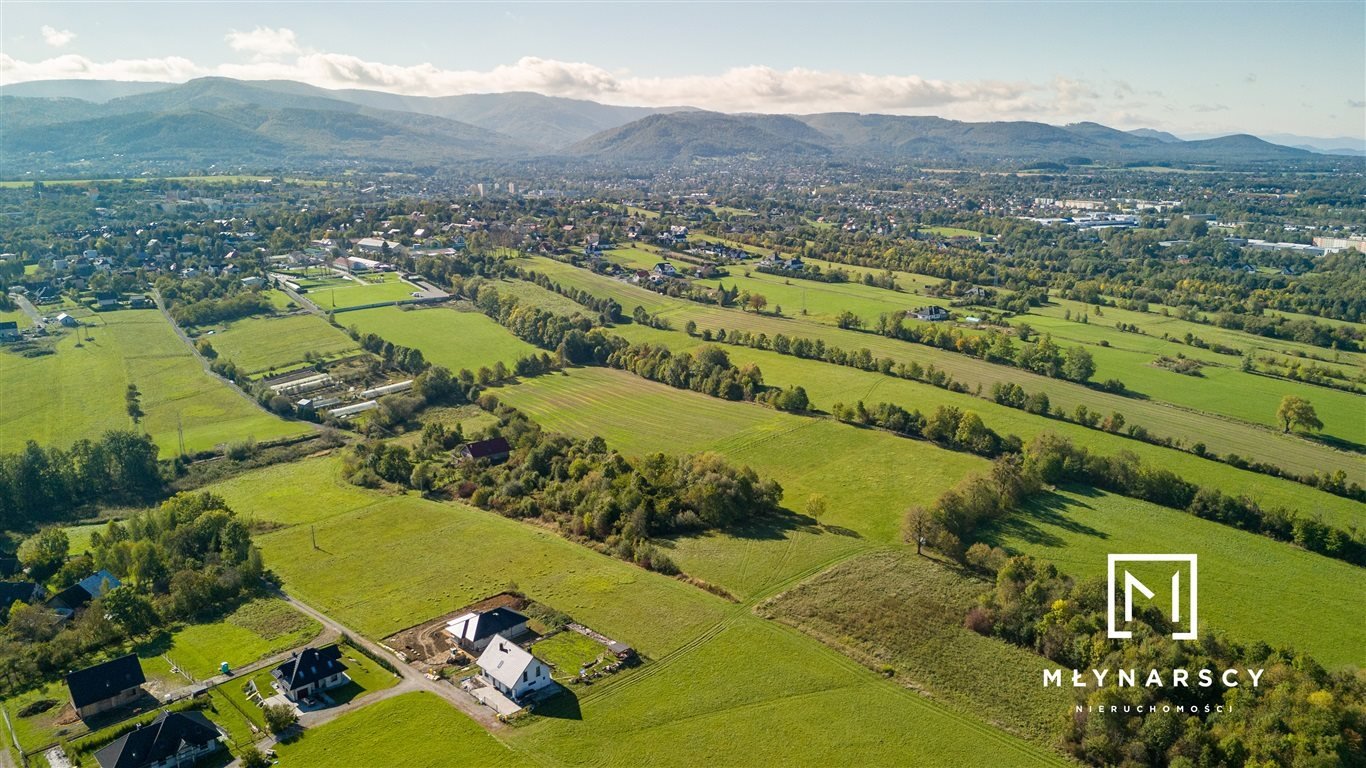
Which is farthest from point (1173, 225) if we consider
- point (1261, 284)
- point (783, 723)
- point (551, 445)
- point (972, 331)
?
point (783, 723)

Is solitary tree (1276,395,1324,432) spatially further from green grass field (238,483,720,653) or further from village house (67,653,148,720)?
village house (67,653,148,720)

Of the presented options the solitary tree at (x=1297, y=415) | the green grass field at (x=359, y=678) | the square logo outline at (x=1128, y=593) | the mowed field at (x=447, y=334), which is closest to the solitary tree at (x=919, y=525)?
the square logo outline at (x=1128, y=593)

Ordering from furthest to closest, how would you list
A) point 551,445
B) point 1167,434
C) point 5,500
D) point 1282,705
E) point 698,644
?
point 1167,434
point 551,445
point 5,500
point 698,644
point 1282,705

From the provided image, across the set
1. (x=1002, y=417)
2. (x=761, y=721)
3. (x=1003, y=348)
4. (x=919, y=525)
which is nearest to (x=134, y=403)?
(x=761, y=721)

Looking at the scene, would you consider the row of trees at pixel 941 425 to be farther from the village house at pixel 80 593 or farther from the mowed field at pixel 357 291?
the mowed field at pixel 357 291

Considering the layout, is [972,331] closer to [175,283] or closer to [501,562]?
[501,562]

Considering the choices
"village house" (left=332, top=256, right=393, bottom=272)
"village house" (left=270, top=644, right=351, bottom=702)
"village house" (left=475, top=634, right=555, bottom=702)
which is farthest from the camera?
"village house" (left=332, top=256, right=393, bottom=272)

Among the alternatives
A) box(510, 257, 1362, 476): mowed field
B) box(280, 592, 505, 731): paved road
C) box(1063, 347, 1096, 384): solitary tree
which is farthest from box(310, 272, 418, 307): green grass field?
box(1063, 347, 1096, 384): solitary tree
